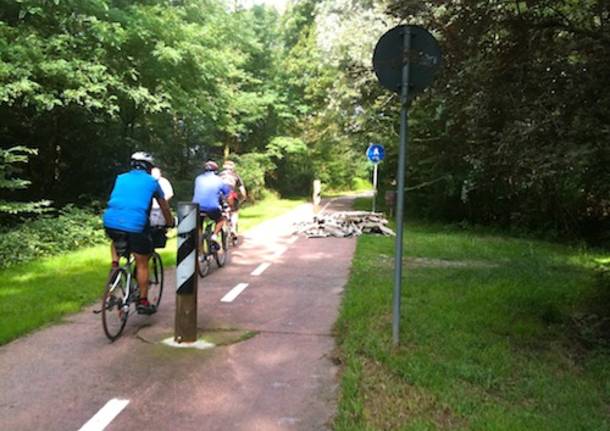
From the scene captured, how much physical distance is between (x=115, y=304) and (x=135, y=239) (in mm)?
703

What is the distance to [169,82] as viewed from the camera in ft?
56.3

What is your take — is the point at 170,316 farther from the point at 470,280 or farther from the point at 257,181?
the point at 257,181

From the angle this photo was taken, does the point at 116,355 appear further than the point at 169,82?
No

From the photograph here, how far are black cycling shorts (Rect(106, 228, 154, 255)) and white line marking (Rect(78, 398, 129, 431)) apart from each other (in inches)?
83.0

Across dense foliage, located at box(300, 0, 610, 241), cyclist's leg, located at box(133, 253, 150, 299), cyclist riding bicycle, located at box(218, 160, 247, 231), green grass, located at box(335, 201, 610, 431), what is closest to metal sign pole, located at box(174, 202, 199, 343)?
cyclist's leg, located at box(133, 253, 150, 299)

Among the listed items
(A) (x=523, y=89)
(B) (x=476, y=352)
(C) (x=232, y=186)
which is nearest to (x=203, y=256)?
(C) (x=232, y=186)

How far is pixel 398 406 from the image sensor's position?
425 centimetres

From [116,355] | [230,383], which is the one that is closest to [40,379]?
[116,355]

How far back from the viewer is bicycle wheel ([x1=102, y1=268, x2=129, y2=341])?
583cm

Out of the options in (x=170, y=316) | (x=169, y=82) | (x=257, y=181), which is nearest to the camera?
(x=170, y=316)

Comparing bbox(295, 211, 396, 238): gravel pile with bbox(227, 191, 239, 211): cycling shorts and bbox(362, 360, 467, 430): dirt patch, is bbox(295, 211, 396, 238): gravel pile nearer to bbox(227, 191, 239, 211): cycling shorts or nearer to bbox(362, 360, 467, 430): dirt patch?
bbox(227, 191, 239, 211): cycling shorts

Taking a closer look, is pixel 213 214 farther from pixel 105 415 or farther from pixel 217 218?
pixel 105 415

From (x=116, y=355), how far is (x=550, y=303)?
5.38m

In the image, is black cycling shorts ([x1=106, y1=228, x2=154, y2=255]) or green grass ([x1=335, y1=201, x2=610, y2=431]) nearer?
green grass ([x1=335, y1=201, x2=610, y2=431])
